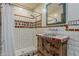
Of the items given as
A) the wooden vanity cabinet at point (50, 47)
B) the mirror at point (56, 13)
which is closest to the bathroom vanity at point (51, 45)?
the wooden vanity cabinet at point (50, 47)

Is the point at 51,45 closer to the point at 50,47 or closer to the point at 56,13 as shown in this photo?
the point at 50,47

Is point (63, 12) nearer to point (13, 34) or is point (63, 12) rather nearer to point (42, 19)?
point (42, 19)

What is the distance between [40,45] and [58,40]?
28 cm

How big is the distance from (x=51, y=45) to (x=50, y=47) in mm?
37

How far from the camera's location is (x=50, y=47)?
138 centimetres

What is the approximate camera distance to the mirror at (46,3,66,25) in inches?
51.5

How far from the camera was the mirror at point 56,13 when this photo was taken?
131 centimetres

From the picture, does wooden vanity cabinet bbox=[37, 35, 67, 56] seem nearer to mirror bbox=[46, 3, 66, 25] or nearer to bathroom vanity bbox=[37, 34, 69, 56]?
bathroom vanity bbox=[37, 34, 69, 56]

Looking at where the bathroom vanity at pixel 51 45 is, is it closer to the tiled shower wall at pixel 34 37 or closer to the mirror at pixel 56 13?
the tiled shower wall at pixel 34 37

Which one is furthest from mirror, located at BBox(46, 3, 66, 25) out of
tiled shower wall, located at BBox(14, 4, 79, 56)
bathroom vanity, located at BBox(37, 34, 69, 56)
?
bathroom vanity, located at BBox(37, 34, 69, 56)

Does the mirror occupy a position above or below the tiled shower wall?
above

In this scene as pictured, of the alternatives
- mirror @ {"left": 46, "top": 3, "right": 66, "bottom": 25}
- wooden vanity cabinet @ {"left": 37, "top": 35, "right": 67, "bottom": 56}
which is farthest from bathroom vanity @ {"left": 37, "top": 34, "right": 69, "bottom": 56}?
mirror @ {"left": 46, "top": 3, "right": 66, "bottom": 25}

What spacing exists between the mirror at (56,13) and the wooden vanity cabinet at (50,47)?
0.24 m

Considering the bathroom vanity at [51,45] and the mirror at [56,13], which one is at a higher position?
the mirror at [56,13]
